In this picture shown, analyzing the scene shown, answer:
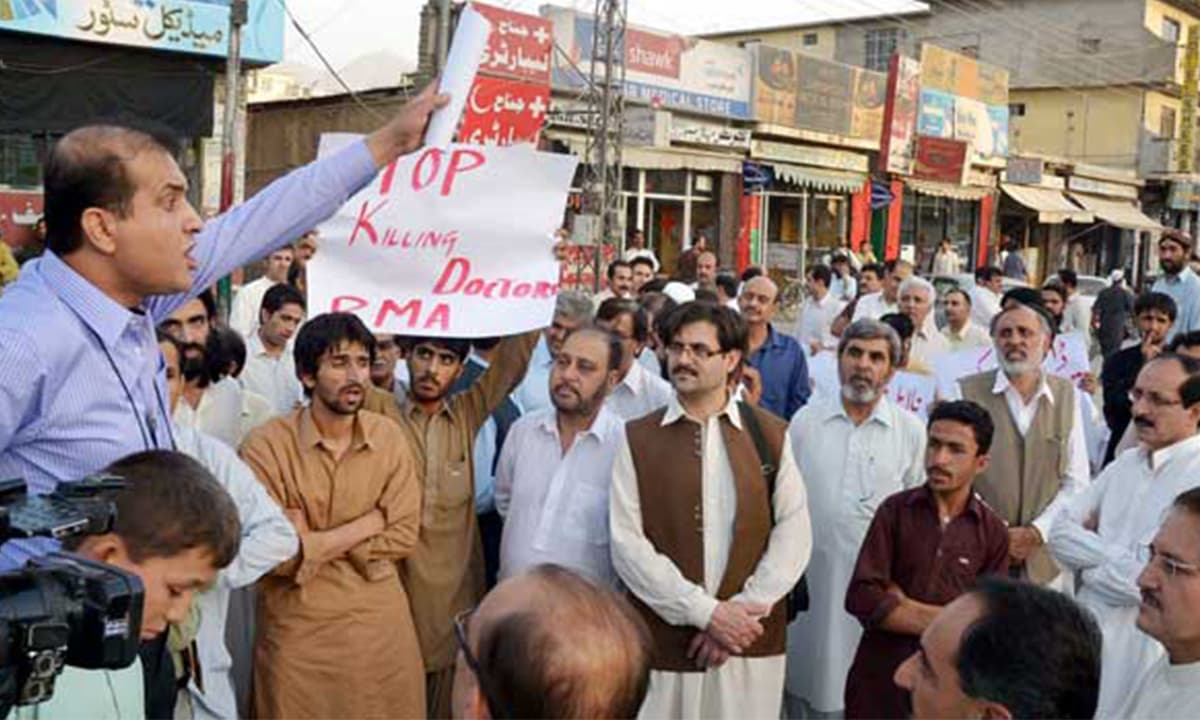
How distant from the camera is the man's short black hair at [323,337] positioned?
3.72 meters

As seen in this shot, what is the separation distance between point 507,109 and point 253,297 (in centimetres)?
818

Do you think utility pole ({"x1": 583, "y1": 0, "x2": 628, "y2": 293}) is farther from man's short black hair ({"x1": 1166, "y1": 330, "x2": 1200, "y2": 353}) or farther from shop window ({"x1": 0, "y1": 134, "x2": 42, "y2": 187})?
man's short black hair ({"x1": 1166, "y1": 330, "x2": 1200, "y2": 353})

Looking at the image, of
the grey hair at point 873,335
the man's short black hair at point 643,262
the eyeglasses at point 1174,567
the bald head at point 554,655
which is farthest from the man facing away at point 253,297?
the bald head at point 554,655

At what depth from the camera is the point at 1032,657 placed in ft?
6.54

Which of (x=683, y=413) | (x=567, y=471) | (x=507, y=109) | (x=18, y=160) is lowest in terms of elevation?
(x=567, y=471)

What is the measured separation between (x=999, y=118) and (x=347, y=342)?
29.0 metres

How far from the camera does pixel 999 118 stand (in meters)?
29.9

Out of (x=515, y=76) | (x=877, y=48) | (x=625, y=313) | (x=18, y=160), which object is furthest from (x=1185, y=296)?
(x=877, y=48)

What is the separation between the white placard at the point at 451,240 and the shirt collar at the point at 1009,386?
6.50 feet

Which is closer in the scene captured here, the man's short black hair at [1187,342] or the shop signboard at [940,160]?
the man's short black hair at [1187,342]

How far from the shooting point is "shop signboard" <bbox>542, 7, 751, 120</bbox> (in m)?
17.7

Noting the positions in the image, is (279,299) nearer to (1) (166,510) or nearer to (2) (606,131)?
(1) (166,510)

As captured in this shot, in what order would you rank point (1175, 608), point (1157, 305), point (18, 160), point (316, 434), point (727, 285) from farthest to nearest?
point (18, 160)
point (727, 285)
point (1157, 305)
point (316, 434)
point (1175, 608)

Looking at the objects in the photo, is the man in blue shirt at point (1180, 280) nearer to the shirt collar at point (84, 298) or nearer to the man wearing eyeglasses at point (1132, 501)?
the man wearing eyeglasses at point (1132, 501)
